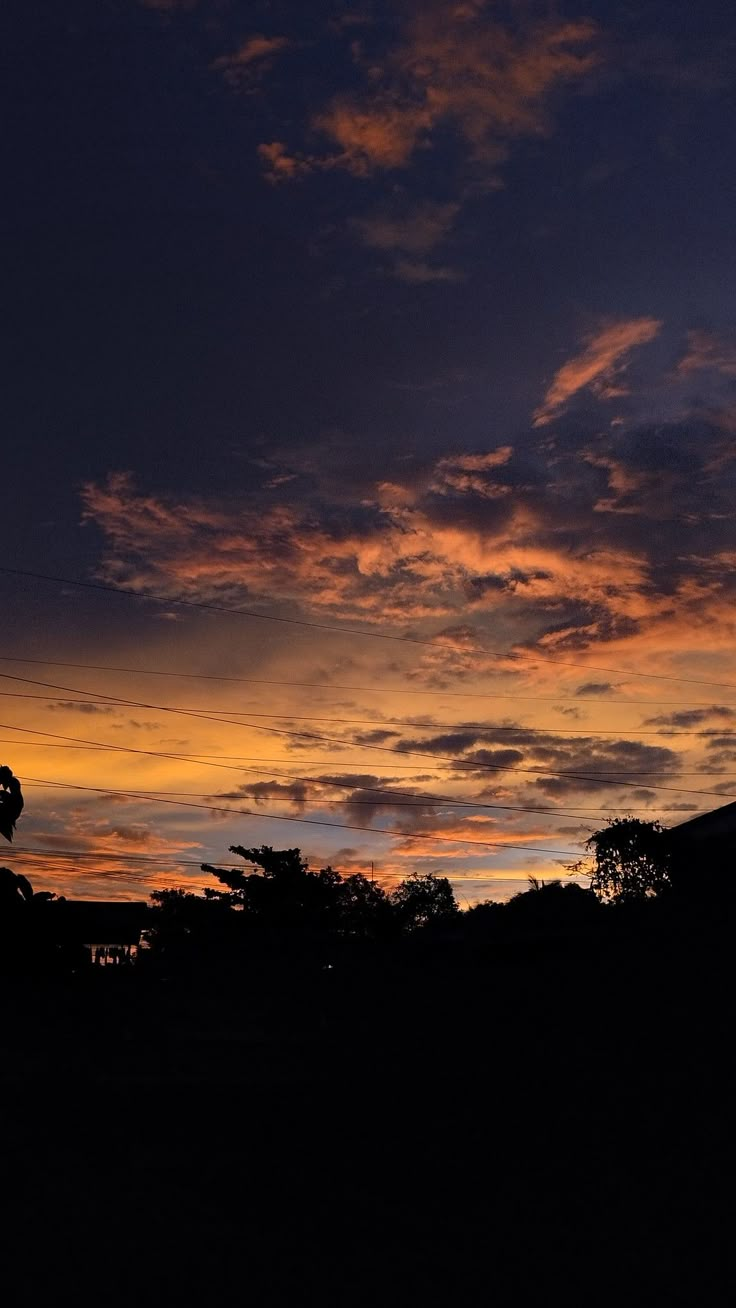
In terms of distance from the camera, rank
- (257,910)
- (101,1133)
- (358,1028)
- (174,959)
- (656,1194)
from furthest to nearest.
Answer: (257,910) < (174,959) < (101,1133) < (358,1028) < (656,1194)

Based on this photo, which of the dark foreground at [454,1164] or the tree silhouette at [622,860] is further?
the tree silhouette at [622,860]

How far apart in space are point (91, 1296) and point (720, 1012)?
4.20 meters

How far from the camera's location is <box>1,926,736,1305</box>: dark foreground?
5.66 meters

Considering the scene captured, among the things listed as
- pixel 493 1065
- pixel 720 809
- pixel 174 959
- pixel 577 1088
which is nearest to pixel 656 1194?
pixel 577 1088

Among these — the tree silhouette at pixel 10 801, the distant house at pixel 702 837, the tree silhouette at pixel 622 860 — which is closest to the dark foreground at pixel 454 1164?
the tree silhouette at pixel 10 801

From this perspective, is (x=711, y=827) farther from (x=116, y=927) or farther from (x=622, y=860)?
(x=622, y=860)

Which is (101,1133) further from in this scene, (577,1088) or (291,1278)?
(577,1088)

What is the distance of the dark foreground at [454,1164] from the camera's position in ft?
18.6

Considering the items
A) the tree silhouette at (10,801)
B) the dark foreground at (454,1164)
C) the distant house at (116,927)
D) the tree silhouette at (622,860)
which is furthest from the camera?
the tree silhouette at (622,860)

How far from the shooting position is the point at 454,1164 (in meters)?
7.55

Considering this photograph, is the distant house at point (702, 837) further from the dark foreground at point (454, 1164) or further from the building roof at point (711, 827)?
the dark foreground at point (454, 1164)

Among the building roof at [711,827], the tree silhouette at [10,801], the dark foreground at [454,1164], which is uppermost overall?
the building roof at [711,827]

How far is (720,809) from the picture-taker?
44.7 ft

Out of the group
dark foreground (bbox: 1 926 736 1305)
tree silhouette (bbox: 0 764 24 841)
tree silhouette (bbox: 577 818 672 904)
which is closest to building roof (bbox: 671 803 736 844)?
dark foreground (bbox: 1 926 736 1305)
